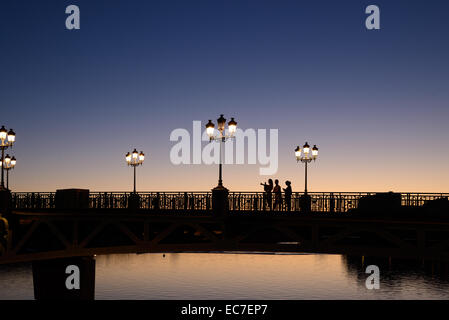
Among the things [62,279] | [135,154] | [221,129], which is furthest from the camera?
[135,154]

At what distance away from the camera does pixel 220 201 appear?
1091 inches

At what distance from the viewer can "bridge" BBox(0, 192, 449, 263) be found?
25247mm

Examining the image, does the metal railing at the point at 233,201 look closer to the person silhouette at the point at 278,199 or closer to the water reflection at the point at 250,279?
the person silhouette at the point at 278,199

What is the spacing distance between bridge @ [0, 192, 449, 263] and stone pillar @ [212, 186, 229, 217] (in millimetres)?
117

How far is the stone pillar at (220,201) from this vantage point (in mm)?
27359

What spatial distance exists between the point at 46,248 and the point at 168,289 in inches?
2196

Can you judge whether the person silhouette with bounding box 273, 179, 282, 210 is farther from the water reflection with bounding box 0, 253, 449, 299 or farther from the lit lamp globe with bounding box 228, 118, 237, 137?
the water reflection with bounding box 0, 253, 449, 299

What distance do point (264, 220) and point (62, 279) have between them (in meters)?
16.6

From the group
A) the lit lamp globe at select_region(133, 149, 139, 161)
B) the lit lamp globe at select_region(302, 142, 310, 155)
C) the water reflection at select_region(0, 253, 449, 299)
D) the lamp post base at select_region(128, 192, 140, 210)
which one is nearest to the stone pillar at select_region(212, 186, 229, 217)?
the lamp post base at select_region(128, 192, 140, 210)

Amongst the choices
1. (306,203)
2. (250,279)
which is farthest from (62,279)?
(250,279)

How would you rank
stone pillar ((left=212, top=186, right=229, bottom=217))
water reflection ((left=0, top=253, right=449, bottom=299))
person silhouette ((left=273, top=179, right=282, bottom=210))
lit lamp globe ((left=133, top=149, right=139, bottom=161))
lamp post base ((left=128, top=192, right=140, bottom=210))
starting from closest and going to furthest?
stone pillar ((left=212, top=186, right=229, bottom=217)), person silhouette ((left=273, top=179, right=282, bottom=210)), lamp post base ((left=128, top=192, right=140, bottom=210)), lit lamp globe ((left=133, top=149, right=139, bottom=161)), water reflection ((left=0, top=253, right=449, bottom=299))

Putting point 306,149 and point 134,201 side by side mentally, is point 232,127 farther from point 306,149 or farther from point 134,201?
point 134,201

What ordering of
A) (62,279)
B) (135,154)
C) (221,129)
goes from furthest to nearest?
(135,154) < (62,279) < (221,129)
